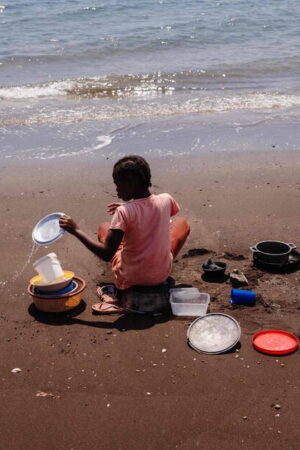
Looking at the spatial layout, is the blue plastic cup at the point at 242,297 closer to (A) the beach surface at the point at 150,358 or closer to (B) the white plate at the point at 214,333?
(A) the beach surface at the point at 150,358

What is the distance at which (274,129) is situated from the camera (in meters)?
9.02

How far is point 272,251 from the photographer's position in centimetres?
505

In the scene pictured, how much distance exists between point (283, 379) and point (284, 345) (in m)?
0.34

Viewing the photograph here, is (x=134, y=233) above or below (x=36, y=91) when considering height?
above

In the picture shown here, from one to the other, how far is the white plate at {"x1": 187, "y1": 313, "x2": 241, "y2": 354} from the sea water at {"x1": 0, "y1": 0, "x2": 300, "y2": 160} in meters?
4.22

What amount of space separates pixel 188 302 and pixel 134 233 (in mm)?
680

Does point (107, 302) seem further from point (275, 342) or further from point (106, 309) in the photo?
point (275, 342)

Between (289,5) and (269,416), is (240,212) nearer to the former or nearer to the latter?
(269,416)

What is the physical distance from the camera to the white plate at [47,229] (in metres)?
4.30

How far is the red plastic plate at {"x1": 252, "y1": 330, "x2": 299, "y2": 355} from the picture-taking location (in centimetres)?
372

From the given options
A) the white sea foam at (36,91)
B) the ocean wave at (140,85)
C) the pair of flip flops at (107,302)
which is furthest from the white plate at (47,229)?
the white sea foam at (36,91)

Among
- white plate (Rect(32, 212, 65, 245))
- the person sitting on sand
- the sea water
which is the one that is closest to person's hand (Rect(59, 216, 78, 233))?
the person sitting on sand

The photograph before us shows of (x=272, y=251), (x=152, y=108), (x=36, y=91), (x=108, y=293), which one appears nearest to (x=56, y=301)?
(x=108, y=293)

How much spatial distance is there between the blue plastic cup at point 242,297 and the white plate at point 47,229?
53.6 inches
